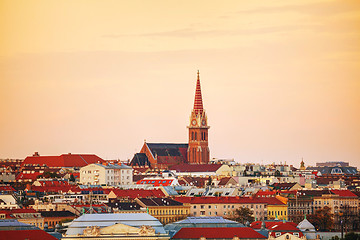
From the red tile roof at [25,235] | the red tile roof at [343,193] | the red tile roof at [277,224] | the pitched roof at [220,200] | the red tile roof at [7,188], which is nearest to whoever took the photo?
the red tile roof at [25,235]

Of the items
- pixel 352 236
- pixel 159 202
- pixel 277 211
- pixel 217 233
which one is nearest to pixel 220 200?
pixel 277 211

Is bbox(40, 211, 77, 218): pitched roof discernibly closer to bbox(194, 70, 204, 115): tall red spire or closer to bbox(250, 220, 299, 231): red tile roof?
bbox(250, 220, 299, 231): red tile roof

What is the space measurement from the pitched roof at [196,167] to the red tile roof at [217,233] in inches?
3696

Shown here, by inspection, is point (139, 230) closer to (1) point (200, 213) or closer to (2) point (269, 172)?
(1) point (200, 213)

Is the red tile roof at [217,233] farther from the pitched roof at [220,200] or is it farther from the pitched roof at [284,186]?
the pitched roof at [284,186]

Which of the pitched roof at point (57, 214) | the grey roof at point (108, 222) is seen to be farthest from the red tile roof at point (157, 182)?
the grey roof at point (108, 222)

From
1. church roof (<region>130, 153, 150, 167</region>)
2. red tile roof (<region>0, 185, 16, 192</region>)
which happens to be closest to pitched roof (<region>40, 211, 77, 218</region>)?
red tile roof (<region>0, 185, 16, 192</region>)

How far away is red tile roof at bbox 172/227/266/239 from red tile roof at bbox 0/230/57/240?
23.6 feet

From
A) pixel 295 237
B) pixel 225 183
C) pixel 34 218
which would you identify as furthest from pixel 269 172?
pixel 295 237

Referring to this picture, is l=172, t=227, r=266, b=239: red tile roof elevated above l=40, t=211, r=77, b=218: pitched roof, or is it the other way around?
l=40, t=211, r=77, b=218: pitched roof

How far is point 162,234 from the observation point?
80.7 m

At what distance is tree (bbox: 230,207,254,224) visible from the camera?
11312 centimetres

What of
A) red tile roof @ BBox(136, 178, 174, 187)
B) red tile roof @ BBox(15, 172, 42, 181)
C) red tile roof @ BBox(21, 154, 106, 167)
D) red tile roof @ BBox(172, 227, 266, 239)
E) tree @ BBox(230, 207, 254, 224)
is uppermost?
red tile roof @ BBox(21, 154, 106, 167)

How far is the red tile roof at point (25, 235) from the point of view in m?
81.8
